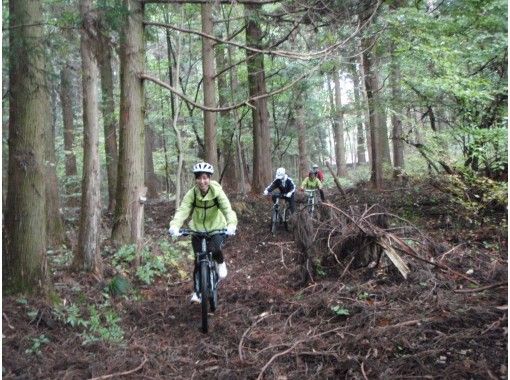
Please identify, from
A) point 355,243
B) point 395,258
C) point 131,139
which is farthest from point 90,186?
point 395,258

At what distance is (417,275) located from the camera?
7062mm

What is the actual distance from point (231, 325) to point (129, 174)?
4880 mm

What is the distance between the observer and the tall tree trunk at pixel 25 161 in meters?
6.09

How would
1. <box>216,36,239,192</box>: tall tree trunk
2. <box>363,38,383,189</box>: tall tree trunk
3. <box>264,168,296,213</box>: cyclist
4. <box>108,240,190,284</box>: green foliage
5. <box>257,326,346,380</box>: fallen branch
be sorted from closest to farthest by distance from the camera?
<box>257,326,346,380</box>: fallen branch → <box>108,240,190,284</box>: green foliage → <box>264,168,296,213</box>: cyclist → <box>363,38,383,189</box>: tall tree trunk → <box>216,36,239,192</box>: tall tree trunk

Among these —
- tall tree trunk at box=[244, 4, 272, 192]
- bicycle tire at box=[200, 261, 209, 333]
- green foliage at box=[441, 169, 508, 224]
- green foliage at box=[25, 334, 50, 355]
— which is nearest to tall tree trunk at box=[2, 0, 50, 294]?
green foliage at box=[25, 334, 50, 355]

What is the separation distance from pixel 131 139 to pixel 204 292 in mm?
4872

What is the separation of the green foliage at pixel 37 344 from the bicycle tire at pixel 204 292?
1.91 m

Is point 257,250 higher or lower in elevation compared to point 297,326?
higher

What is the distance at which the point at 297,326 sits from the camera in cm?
623

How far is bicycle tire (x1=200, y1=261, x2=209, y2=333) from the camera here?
629 cm

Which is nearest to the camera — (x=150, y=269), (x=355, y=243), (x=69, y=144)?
(x=355, y=243)

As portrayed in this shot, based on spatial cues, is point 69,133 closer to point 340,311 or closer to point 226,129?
point 226,129

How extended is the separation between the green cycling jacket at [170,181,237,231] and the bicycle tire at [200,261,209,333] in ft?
2.25

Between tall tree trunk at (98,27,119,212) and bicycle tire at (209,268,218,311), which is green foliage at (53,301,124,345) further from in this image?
tall tree trunk at (98,27,119,212)
